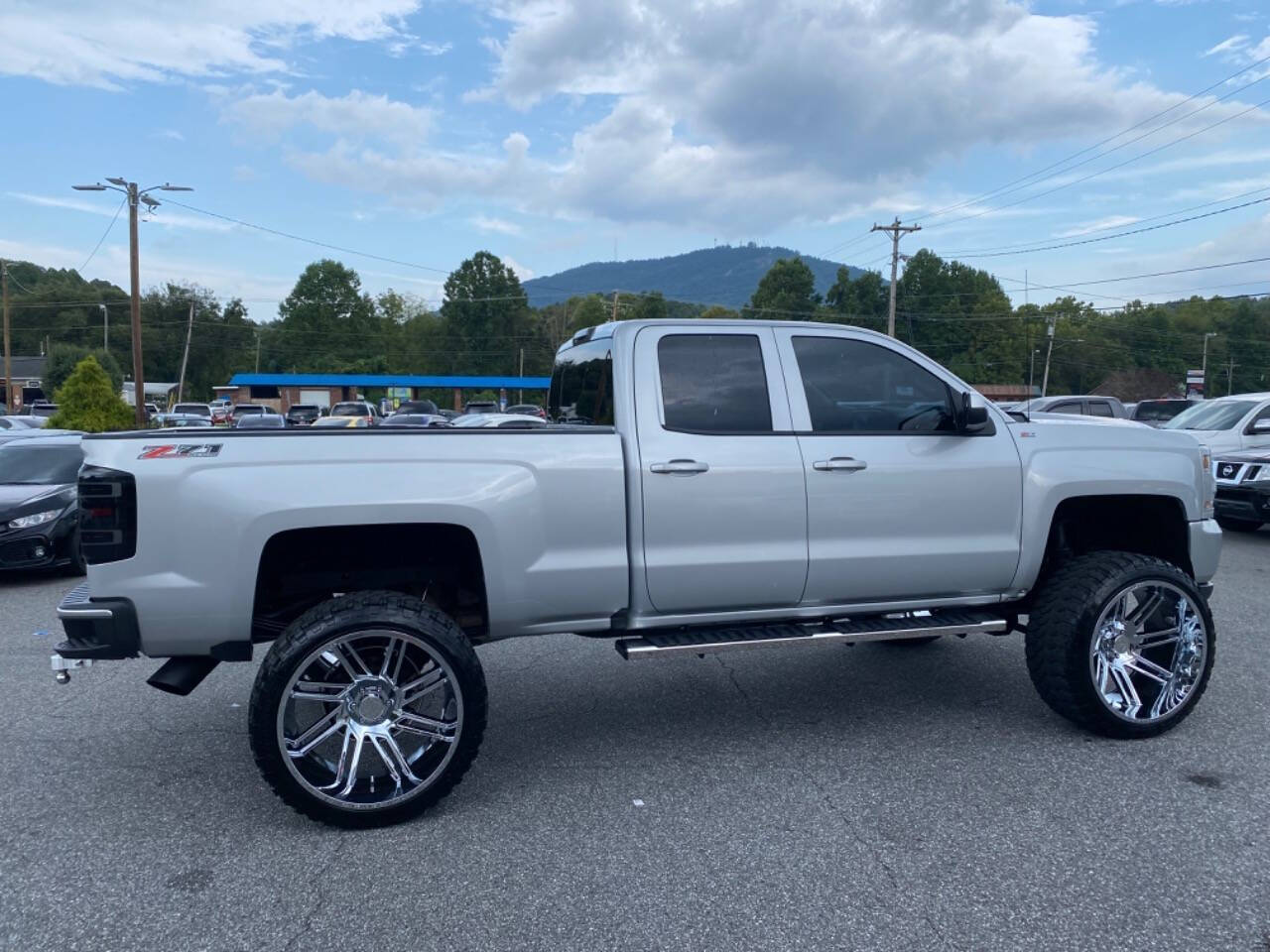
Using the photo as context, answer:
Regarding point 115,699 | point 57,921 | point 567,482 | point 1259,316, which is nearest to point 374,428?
point 567,482

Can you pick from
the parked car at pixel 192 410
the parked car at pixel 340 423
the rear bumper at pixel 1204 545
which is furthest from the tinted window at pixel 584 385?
the parked car at pixel 192 410

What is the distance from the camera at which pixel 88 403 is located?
2494 cm

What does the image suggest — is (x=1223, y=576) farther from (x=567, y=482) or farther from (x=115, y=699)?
(x=115, y=699)

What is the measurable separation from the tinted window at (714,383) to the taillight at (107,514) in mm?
→ 2288

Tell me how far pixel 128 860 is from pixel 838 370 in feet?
12.3

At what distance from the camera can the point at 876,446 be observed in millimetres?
4555

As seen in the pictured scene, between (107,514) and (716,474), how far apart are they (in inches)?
98.9

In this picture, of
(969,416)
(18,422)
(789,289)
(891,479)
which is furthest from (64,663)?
(789,289)

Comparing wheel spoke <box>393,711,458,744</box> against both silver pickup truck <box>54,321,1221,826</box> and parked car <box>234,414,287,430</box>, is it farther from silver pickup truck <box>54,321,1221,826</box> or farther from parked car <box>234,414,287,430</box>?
parked car <box>234,414,287,430</box>

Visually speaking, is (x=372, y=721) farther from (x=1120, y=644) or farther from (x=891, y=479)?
(x=1120, y=644)

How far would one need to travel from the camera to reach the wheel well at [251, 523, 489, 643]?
414 cm

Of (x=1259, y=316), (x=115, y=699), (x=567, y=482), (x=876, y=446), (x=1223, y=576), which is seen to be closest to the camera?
(x=567, y=482)

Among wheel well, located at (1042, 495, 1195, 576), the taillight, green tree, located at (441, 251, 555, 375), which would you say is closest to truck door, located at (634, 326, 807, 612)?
wheel well, located at (1042, 495, 1195, 576)

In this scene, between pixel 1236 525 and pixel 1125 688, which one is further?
pixel 1236 525
